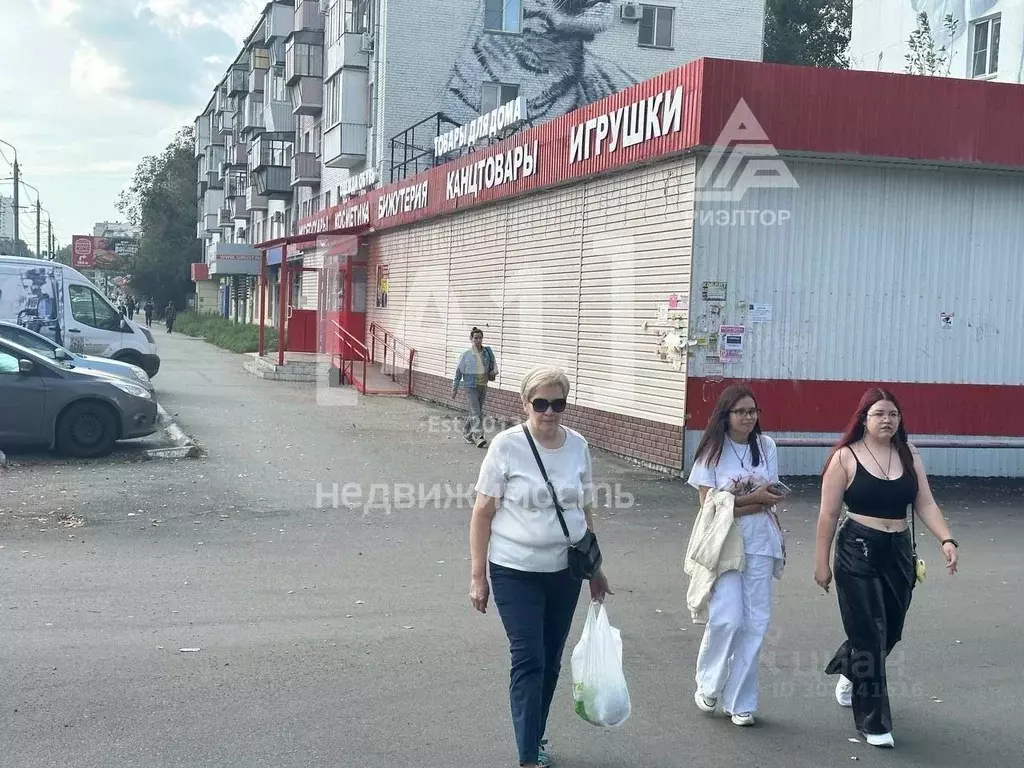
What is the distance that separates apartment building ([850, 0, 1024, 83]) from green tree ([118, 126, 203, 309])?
58.3 metres

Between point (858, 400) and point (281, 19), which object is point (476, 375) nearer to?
point (858, 400)

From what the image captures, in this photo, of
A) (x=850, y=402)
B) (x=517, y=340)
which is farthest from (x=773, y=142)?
(x=517, y=340)

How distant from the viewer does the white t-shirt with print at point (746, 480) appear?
17.9 feet

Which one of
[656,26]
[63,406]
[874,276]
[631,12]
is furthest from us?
[656,26]

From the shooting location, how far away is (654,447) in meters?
13.7

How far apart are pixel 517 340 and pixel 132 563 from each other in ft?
34.8

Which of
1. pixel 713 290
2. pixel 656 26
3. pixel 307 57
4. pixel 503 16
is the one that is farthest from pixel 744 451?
pixel 307 57

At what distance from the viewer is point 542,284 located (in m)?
17.6

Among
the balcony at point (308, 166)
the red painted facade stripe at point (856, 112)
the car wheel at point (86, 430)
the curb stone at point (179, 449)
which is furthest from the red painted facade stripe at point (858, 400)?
the balcony at point (308, 166)

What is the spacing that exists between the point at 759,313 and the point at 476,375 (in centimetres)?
426

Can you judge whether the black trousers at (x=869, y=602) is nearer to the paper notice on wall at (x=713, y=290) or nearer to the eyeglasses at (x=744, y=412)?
the eyeglasses at (x=744, y=412)

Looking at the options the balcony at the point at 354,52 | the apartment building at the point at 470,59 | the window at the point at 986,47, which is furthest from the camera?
the balcony at the point at 354,52

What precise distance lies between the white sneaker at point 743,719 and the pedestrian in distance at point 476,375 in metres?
10.5

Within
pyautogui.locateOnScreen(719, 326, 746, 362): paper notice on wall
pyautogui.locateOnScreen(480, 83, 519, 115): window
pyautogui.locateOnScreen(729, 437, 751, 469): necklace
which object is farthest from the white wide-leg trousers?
pyautogui.locateOnScreen(480, 83, 519, 115): window
